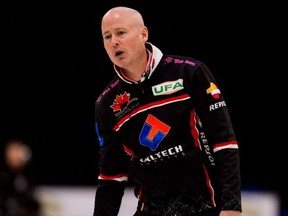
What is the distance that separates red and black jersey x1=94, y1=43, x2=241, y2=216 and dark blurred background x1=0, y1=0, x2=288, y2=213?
649 cm

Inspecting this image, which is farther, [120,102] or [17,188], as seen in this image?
[17,188]

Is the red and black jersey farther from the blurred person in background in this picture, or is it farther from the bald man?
the blurred person in background

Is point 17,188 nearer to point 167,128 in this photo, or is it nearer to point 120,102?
point 120,102

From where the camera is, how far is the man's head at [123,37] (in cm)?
386

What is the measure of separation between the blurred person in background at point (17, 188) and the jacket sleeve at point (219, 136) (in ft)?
18.7

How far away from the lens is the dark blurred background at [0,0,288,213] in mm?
10797

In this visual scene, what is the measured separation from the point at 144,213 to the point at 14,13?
328 inches

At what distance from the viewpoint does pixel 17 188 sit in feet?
30.3

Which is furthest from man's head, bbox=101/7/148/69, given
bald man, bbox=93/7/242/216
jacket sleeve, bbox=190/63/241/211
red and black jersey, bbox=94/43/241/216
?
jacket sleeve, bbox=190/63/241/211

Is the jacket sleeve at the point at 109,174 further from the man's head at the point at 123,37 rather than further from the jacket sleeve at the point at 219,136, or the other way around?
the jacket sleeve at the point at 219,136

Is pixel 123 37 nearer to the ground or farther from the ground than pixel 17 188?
farther from the ground

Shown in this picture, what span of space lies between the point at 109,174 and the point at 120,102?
0.51 m

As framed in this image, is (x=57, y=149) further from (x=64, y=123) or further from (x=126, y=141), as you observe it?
(x=126, y=141)

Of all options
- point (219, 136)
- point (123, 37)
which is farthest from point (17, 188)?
point (219, 136)
